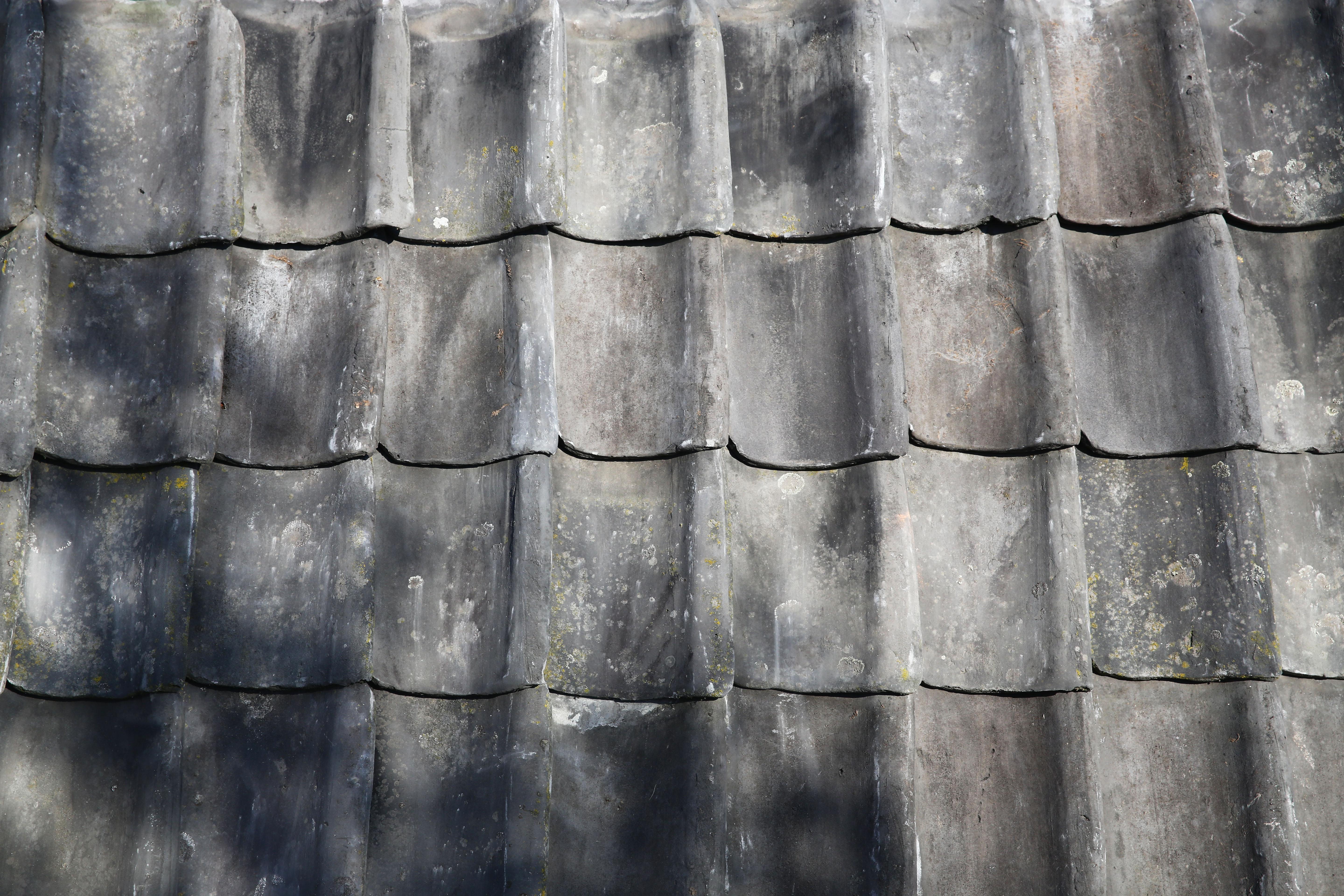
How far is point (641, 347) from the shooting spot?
1.95m

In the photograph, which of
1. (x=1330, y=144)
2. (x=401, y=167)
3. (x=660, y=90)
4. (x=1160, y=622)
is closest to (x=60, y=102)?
(x=401, y=167)

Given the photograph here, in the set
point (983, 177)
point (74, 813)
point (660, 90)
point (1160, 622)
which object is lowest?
point (74, 813)

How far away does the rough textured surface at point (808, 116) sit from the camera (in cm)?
201

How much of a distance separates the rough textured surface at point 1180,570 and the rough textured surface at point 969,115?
1.79 ft

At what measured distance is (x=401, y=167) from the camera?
1.99 m

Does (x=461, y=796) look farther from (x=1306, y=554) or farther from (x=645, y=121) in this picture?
(x=1306, y=554)

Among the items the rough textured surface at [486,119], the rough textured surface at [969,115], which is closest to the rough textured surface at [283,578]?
the rough textured surface at [486,119]

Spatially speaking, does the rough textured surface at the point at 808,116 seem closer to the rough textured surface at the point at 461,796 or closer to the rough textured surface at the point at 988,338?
the rough textured surface at the point at 988,338

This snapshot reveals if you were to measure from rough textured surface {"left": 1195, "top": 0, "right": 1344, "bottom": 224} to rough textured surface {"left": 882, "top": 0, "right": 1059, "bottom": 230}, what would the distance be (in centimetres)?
38

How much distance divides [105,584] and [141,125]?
856 mm

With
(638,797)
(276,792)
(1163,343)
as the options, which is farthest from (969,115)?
(276,792)

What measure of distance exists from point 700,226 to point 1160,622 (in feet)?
3.55

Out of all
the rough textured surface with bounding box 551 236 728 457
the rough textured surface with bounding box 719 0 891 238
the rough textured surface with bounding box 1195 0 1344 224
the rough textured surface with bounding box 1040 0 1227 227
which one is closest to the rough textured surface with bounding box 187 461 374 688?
the rough textured surface with bounding box 551 236 728 457

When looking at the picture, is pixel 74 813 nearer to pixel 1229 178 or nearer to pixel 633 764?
pixel 633 764
